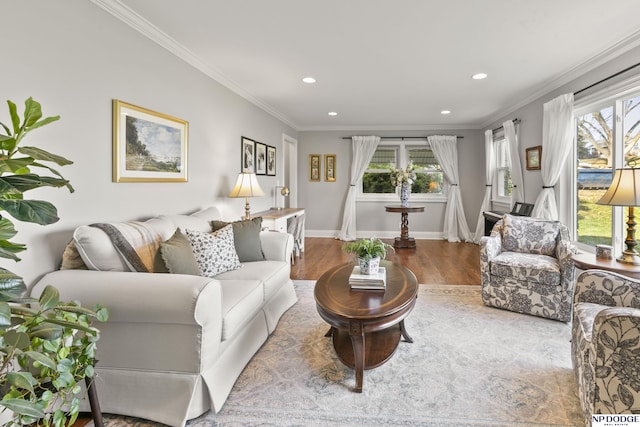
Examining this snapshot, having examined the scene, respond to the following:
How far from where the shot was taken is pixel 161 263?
6.56 ft

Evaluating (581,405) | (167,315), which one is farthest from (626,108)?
(167,315)

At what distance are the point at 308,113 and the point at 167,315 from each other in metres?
4.80

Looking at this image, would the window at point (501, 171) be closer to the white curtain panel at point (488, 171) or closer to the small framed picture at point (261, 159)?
the white curtain panel at point (488, 171)

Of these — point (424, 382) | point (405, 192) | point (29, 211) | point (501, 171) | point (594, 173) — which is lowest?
point (424, 382)

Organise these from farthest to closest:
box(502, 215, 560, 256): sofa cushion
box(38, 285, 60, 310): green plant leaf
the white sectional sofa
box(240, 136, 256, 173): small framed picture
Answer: box(240, 136, 256, 173): small framed picture → box(502, 215, 560, 256): sofa cushion → the white sectional sofa → box(38, 285, 60, 310): green plant leaf

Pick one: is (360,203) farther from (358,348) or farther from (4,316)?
(4,316)

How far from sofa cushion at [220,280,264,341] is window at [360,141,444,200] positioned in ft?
16.8

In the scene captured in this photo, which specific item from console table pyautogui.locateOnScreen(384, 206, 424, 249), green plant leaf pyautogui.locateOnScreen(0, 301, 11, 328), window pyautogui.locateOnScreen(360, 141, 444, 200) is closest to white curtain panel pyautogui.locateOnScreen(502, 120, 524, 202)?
console table pyautogui.locateOnScreen(384, 206, 424, 249)

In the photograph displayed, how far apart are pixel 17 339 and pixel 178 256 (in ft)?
3.81

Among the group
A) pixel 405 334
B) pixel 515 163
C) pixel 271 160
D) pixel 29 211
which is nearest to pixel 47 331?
pixel 29 211

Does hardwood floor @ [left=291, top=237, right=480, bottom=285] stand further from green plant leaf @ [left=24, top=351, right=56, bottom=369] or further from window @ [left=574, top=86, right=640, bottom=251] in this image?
green plant leaf @ [left=24, top=351, right=56, bottom=369]

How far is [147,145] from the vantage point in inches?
104

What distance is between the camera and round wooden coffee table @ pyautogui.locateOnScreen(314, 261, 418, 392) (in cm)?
182

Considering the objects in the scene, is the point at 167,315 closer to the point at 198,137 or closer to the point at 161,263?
the point at 161,263
